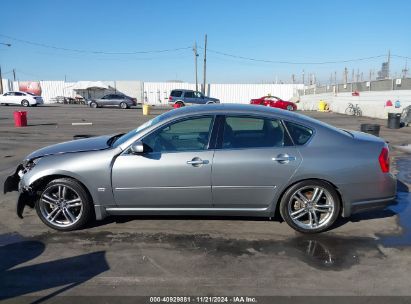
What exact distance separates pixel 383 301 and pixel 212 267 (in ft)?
5.10

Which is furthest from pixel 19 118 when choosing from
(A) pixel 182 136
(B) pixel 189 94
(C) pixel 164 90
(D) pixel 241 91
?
(D) pixel 241 91

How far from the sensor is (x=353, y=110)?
87.9 ft

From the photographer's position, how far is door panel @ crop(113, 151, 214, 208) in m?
4.30

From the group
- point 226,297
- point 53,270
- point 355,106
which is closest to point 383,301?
point 226,297

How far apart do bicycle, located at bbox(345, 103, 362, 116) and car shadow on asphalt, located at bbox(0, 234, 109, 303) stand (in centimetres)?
2536

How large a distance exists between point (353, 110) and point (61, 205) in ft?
84.9

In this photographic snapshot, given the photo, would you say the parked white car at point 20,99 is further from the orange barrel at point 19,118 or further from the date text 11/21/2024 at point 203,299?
the date text 11/21/2024 at point 203,299

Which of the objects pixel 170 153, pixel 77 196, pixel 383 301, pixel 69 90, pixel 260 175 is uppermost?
pixel 69 90

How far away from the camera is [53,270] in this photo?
3609 millimetres

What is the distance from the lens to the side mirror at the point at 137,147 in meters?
4.20

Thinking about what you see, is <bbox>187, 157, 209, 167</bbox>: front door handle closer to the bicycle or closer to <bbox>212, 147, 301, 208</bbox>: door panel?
<bbox>212, 147, 301, 208</bbox>: door panel

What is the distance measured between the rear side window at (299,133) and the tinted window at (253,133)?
0.08 m

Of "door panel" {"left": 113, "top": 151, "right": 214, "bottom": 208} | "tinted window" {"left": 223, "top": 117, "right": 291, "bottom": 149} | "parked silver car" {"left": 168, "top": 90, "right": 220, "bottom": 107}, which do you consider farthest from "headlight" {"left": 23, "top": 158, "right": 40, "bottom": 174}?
"parked silver car" {"left": 168, "top": 90, "right": 220, "bottom": 107}

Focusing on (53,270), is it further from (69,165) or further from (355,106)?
(355,106)
